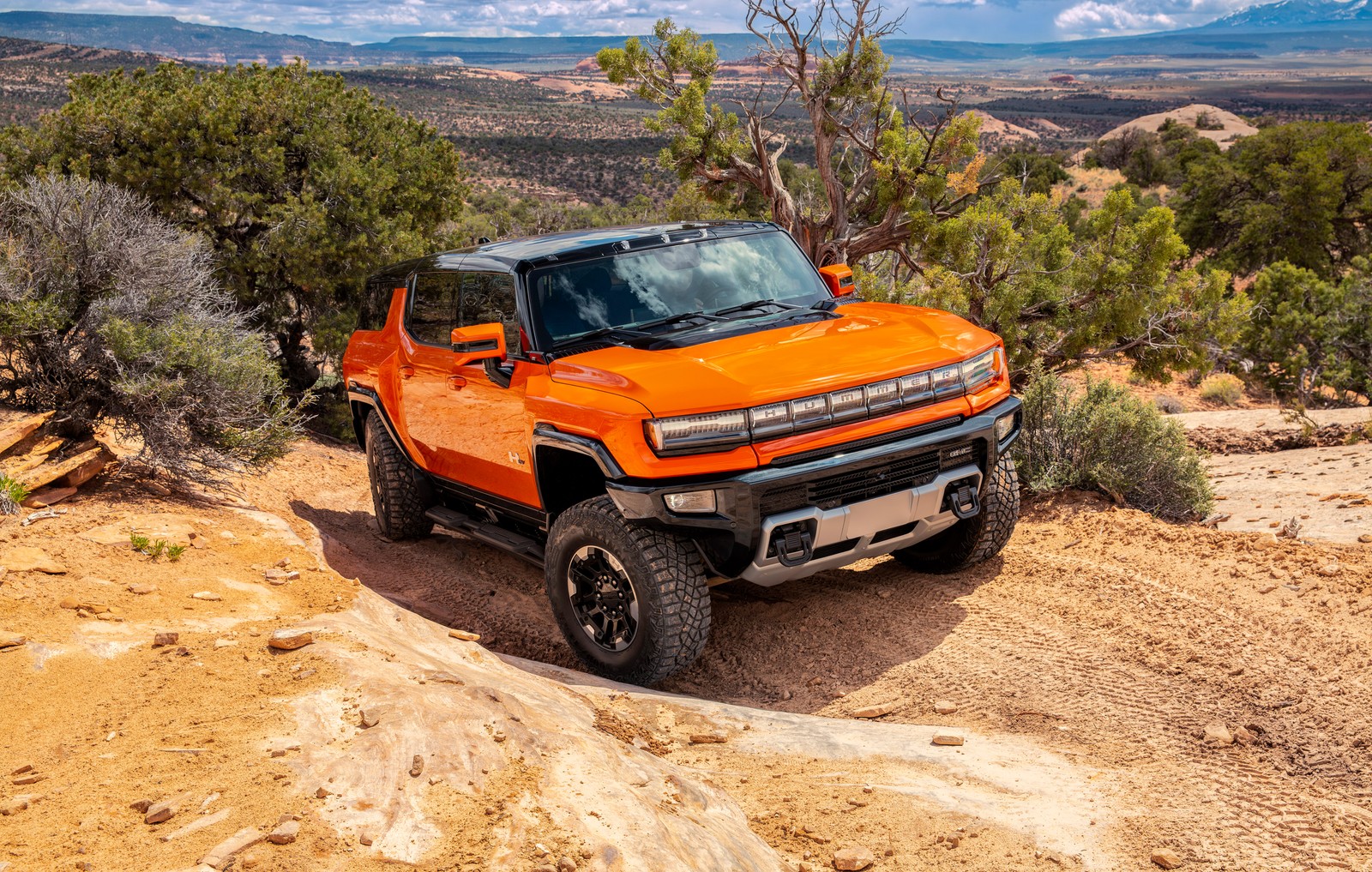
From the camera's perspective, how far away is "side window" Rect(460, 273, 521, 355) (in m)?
5.88

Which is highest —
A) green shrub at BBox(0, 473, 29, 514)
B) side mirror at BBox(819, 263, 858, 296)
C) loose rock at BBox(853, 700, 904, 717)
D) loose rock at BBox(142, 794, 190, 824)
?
side mirror at BBox(819, 263, 858, 296)

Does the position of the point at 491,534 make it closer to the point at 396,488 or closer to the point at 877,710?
the point at 396,488

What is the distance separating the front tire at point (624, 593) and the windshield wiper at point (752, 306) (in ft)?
4.46

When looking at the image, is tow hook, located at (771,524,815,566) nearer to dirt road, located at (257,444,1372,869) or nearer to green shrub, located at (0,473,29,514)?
dirt road, located at (257,444,1372,869)

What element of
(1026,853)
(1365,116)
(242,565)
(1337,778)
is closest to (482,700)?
(1026,853)

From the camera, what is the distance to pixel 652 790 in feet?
12.6

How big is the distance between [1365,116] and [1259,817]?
97254 millimetres

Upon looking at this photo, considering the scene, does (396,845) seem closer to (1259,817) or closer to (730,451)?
(730,451)

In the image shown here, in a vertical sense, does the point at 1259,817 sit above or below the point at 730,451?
below

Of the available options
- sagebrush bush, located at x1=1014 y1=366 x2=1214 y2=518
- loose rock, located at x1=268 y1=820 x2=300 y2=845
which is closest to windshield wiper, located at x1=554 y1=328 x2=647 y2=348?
loose rock, located at x1=268 y1=820 x2=300 y2=845

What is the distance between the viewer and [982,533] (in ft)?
20.3

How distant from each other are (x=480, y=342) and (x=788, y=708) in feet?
8.32

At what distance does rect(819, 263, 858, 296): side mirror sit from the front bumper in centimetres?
153

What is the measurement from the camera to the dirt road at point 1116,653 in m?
3.89
